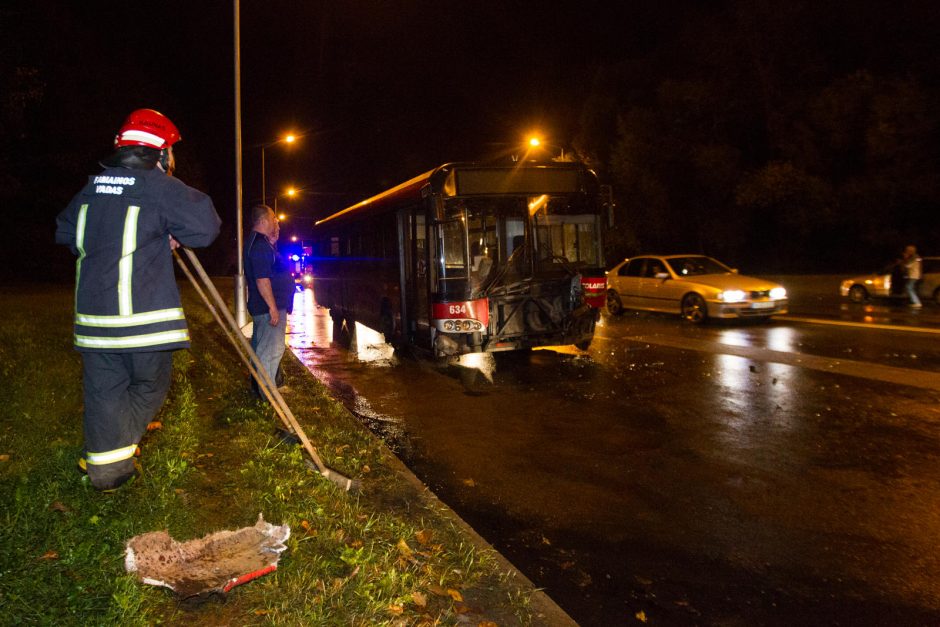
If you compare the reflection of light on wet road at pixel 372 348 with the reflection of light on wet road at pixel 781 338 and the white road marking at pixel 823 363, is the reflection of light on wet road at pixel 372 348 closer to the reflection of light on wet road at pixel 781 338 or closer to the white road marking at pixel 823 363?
the white road marking at pixel 823 363

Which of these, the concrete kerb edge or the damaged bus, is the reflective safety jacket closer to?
the concrete kerb edge

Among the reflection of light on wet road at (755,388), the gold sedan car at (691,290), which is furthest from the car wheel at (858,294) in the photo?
the reflection of light on wet road at (755,388)

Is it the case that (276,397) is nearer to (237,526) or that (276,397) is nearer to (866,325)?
(237,526)

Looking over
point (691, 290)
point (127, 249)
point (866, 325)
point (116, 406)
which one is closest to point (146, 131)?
point (127, 249)

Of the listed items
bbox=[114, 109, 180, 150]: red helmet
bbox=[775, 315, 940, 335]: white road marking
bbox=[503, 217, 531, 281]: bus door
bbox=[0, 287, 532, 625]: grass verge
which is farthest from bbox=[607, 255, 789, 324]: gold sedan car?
bbox=[114, 109, 180, 150]: red helmet

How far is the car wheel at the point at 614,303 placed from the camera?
61.6 ft

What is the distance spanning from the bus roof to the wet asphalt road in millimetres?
2541

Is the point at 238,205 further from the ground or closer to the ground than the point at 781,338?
further from the ground

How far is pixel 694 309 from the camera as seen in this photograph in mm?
16047

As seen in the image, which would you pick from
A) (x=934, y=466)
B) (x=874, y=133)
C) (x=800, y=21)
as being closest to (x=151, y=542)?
(x=934, y=466)

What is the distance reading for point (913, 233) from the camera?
78.7 ft

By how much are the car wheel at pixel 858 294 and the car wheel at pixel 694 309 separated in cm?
797

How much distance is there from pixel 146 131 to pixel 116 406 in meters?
1.49

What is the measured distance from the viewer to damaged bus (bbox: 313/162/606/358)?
9812mm
